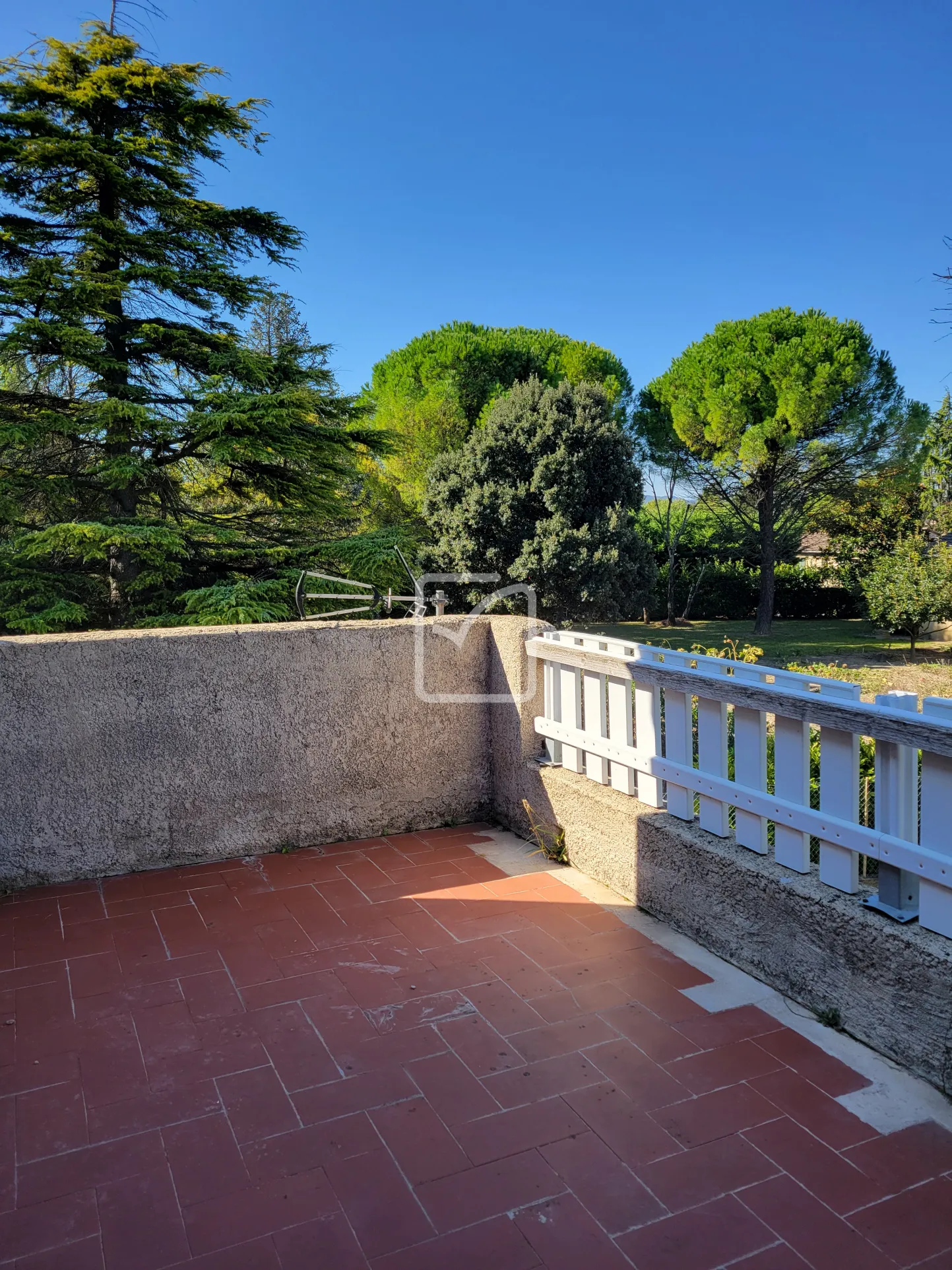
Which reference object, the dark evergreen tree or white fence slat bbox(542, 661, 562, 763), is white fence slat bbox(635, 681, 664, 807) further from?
the dark evergreen tree

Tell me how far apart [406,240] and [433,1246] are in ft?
83.7

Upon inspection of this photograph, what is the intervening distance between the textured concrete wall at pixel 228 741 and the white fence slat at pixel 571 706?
352 millimetres

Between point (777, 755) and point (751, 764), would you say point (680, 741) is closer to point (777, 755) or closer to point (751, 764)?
point (751, 764)

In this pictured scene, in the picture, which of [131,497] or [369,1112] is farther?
[131,497]

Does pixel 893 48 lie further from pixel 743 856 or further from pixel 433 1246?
pixel 433 1246

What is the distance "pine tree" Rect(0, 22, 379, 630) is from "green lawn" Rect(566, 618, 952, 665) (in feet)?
24.0

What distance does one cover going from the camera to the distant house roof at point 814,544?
80.5ft

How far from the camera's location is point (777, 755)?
2.52 meters

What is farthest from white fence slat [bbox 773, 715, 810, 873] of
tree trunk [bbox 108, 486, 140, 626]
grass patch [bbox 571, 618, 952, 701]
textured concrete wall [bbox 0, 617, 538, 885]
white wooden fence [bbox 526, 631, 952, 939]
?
tree trunk [bbox 108, 486, 140, 626]

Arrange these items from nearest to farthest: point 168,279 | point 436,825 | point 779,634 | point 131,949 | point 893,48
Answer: point 131,949
point 436,825
point 893,48
point 168,279
point 779,634

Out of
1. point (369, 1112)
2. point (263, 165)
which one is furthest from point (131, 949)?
point (263, 165)

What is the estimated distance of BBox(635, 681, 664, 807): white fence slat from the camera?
3086mm

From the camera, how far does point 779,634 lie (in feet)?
68.6

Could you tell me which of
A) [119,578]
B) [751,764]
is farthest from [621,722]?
[119,578]
